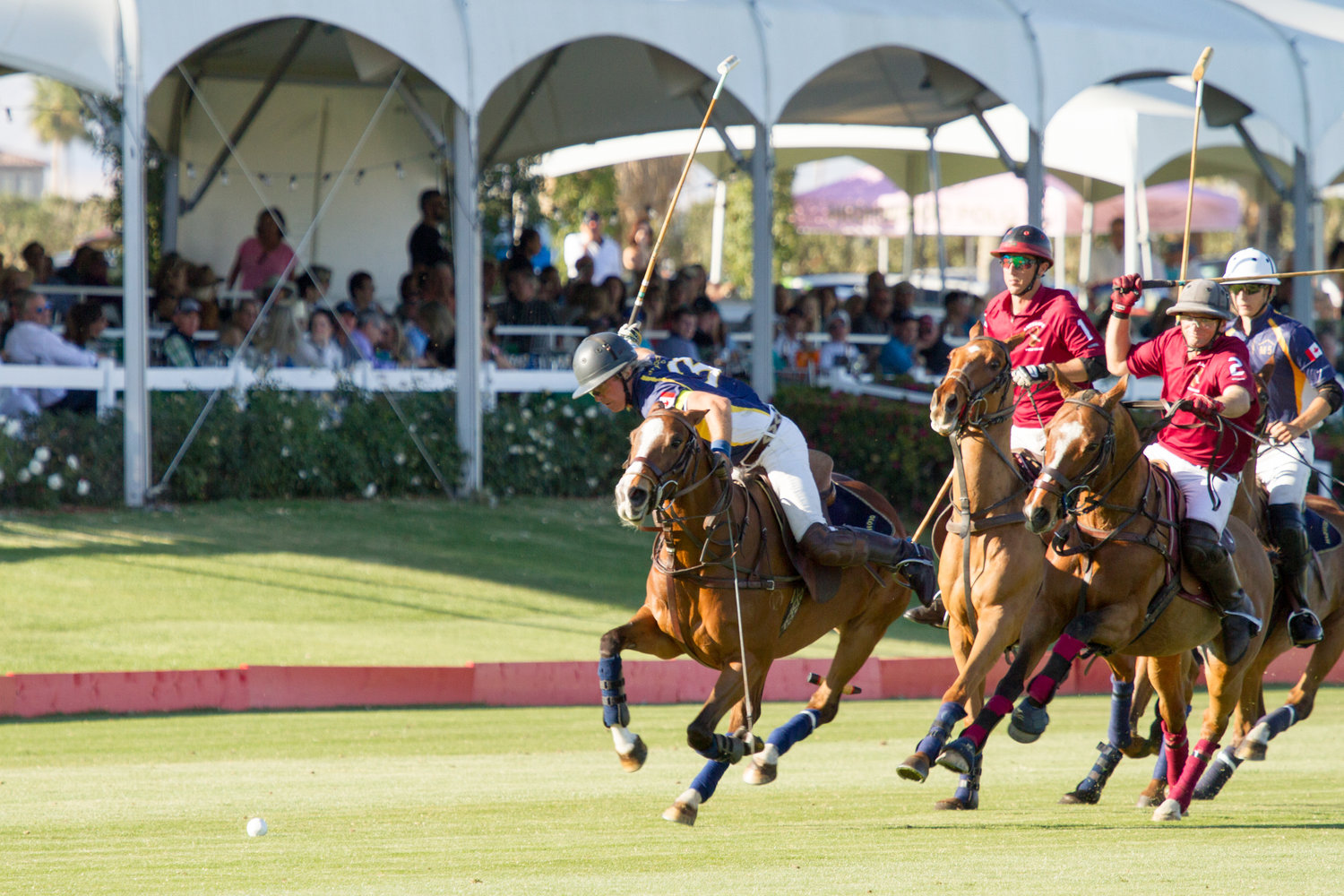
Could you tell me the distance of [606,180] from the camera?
2975 centimetres

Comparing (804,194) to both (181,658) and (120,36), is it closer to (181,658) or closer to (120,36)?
(120,36)

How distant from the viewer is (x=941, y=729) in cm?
614

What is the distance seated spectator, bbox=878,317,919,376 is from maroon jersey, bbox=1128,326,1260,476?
345 inches

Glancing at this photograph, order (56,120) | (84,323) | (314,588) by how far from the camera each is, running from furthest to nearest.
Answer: (56,120) < (84,323) < (314,588)

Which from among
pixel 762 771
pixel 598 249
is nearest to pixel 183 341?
pixel 598 249

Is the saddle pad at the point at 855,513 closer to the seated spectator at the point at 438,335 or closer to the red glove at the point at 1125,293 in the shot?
the red glove at the point at 1125,293

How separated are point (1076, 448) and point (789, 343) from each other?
9.63 metres

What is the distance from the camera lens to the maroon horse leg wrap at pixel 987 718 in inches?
246

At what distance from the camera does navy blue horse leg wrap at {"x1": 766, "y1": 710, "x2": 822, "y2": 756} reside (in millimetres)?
6766

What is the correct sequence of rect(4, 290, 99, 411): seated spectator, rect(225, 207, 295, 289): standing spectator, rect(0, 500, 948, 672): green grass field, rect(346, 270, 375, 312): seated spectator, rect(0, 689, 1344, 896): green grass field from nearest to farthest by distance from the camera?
rect(0, 689, 1344, 896): green grass field → rect(0, 500, 948, 672): green grass field → rect(4, 290, 99, 411): seated spectator → rect(346, 270, 375, 312): seated spectator → rect(225, 207, 295, 289): standing spectator

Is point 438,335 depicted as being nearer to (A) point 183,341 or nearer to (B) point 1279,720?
(A) point 183,341

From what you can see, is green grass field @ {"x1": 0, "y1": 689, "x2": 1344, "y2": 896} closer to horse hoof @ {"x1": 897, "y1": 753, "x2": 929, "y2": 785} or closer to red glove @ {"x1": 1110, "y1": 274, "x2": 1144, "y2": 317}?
horse hoof @ {"x1": 897, "y1": 753, "x2": 929, "y2": 785}

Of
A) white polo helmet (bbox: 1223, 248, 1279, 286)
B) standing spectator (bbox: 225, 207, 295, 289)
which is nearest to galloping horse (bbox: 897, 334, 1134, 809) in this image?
white polo helmet (bbox: 1223, 248, 1279, 286)

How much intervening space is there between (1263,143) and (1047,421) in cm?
1470
